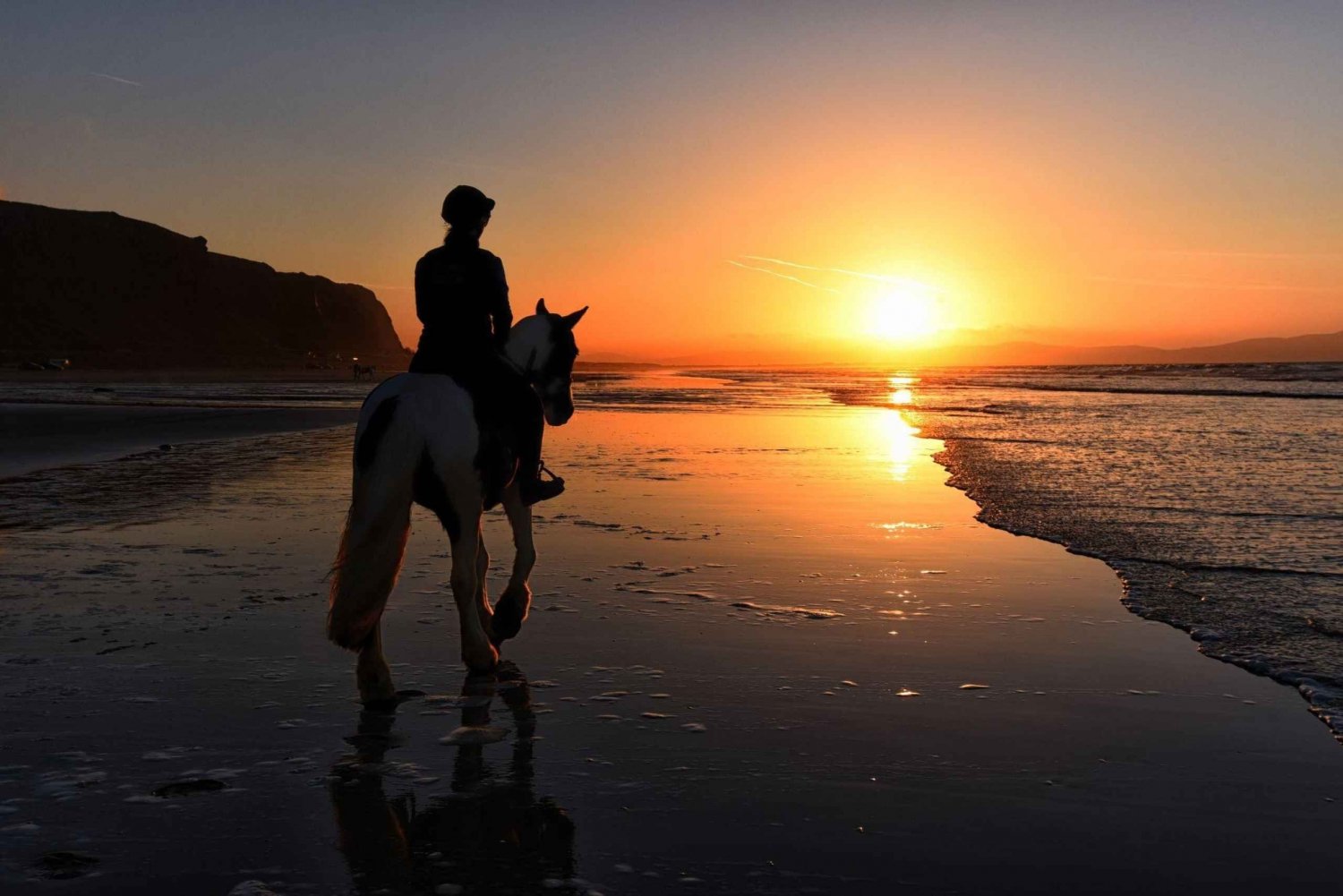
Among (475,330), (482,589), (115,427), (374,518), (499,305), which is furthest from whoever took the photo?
(115,427)

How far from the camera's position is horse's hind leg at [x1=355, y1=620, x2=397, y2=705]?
15.2 feet

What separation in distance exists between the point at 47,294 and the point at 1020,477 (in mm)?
168847

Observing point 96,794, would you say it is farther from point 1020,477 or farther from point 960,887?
point 1020,477

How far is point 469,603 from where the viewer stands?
5.18 m

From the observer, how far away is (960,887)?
2.96 meters

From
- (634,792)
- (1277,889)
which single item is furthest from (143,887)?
(1277,889)

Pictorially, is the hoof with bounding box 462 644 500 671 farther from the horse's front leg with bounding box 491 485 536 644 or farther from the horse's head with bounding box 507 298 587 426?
the horse's head with bounding box 507 298 587 426

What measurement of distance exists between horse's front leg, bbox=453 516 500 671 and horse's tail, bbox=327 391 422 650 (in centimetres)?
37

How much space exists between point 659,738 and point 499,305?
263 centimetres

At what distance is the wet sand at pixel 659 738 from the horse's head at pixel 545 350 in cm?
146

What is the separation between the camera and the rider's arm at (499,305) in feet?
18.4

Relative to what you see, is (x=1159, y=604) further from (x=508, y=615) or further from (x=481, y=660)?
(x=481, y=660)

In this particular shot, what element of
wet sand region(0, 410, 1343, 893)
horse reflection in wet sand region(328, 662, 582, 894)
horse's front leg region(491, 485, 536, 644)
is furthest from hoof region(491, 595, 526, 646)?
horse reflection in wet sand region(328, 662, 582, 894)

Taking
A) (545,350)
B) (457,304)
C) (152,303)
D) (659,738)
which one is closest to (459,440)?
(457,304)
